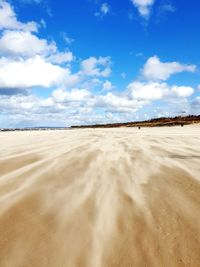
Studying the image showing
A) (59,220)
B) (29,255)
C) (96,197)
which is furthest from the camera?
(96,197)

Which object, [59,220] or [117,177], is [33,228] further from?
[117,177]

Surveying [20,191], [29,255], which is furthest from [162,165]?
[29,255]

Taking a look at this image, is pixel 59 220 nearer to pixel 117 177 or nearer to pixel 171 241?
pixel 171 241

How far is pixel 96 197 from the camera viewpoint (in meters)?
4.50

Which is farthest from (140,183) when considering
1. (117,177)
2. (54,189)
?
(54,189)

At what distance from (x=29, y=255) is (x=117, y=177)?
3151mm

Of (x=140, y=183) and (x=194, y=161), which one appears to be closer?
(x=140, y=183)

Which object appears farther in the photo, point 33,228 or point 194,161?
point 194,161

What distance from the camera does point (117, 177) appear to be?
5789mm

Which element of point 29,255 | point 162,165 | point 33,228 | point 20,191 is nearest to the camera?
point 29,255

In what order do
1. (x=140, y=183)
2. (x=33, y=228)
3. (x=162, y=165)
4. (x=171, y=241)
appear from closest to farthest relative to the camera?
(x=171, y=241)
(x=33, y=228)
(x=140, y=183)
(x=162, y=165)

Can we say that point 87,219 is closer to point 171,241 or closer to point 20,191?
point 171,241

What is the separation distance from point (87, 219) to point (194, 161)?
4.47 m

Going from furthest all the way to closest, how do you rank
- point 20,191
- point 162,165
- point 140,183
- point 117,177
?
1. point 162,165
2. point 117,177
3. point 140,183
4. point 20,191
